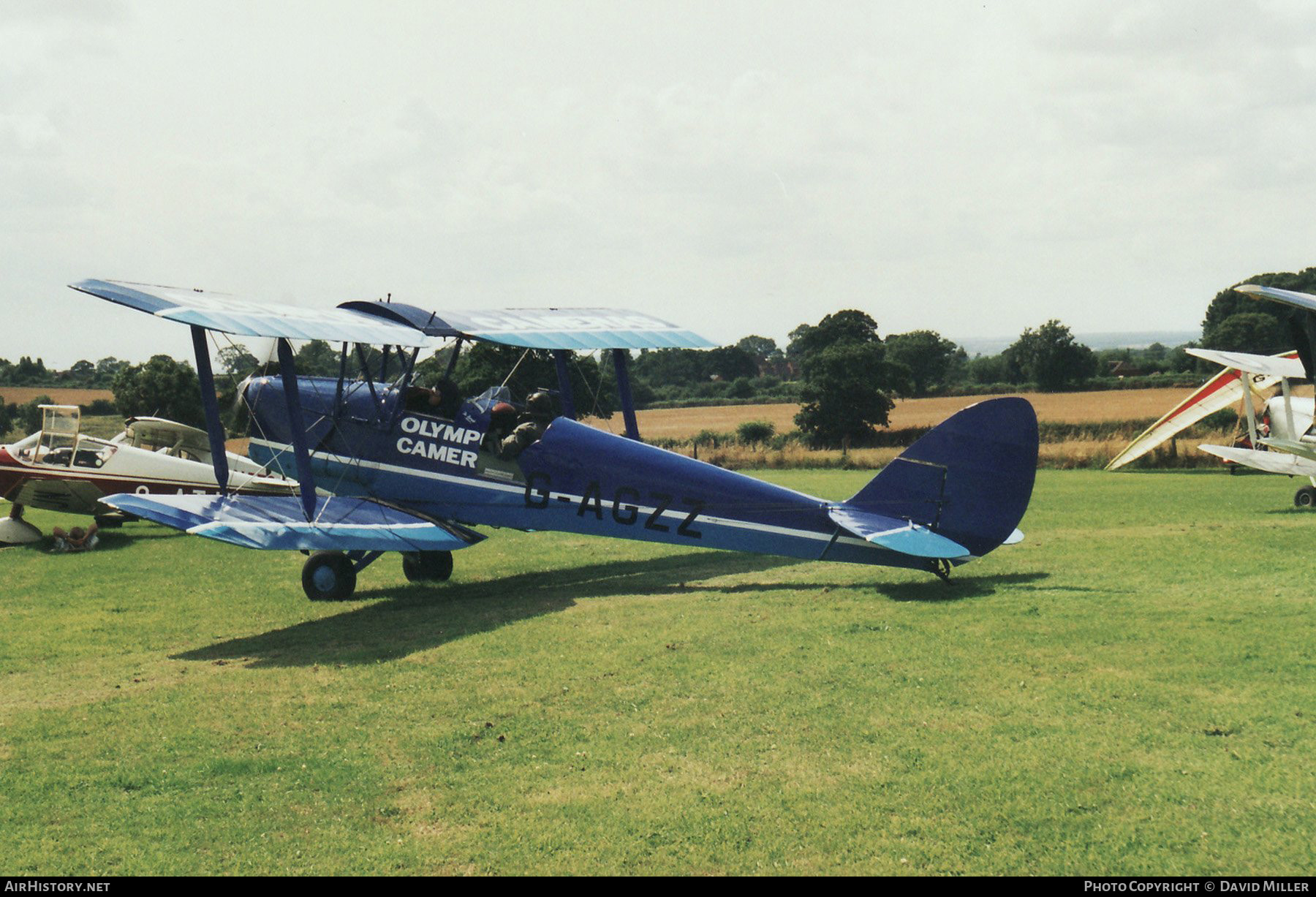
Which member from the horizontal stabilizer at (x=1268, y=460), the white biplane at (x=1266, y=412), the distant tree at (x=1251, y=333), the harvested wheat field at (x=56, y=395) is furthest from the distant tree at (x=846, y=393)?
the harvested wheat field at (x=56, y=395)

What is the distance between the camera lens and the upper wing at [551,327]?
1188 centimetres

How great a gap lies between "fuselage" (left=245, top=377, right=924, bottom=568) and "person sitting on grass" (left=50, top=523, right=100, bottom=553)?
446 cm

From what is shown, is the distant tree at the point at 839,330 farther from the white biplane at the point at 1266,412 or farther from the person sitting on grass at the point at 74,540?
the person sitting on grass at the point at 74,540

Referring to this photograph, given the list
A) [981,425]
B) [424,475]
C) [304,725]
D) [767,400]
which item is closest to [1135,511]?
[981,425]

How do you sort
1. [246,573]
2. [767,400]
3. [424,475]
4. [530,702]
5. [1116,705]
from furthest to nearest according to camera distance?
[767,400] → [246,573] → [424,475] → [530,702] → [1116,705]

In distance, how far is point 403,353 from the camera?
11703mm

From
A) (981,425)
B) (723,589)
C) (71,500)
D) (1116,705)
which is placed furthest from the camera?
(71,500)

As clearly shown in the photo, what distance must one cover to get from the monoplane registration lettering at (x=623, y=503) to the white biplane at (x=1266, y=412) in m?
5.70

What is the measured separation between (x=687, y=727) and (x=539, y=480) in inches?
209

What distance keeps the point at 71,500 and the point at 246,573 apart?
542 cm

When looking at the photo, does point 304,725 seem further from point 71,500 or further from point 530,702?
point 71,500

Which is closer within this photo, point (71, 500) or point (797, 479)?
point (71, 500)

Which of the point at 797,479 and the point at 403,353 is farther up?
the point at 403,353

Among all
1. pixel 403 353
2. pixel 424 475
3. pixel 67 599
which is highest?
pixel 403 353
